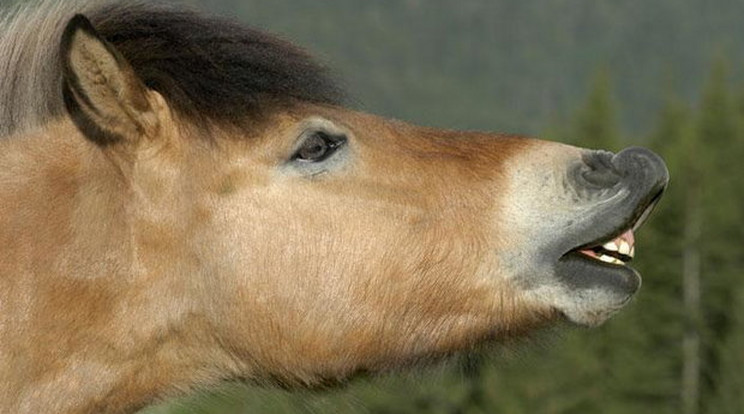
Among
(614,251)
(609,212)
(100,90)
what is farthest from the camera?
(614,251)

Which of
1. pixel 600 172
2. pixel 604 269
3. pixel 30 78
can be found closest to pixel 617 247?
pixel 604 269

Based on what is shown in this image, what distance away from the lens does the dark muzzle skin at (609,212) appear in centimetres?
600

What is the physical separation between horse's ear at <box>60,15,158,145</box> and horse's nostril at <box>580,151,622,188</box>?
208 cm

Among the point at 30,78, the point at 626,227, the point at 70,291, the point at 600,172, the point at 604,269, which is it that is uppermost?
the point at 600,172

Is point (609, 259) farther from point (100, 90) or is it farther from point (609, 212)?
point (100, 90)

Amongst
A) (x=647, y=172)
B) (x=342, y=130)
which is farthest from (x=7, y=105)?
(x=647, y=172)

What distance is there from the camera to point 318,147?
616cm

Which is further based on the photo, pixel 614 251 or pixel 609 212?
pixel 614 251

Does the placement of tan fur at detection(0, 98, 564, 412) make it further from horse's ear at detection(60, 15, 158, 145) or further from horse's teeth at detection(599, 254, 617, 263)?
horse's teeth at detection(599, 254, 617, 263)

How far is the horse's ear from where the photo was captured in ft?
18.6

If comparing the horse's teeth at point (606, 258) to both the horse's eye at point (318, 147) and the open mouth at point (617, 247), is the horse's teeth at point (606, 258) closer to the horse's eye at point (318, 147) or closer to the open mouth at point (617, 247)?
the open mouth at point (617, 247)

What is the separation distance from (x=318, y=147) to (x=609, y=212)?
4.72ft

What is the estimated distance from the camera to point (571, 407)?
53906 mm

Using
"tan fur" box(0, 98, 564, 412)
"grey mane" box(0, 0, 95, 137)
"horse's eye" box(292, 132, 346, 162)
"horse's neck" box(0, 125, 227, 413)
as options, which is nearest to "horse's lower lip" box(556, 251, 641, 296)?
"tan fur" box(0, 98, 564, 412)
